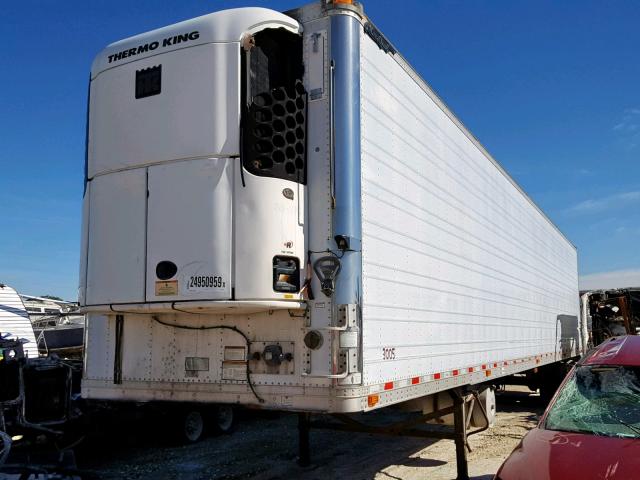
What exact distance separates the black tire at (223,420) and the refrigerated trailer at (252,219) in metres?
4.91

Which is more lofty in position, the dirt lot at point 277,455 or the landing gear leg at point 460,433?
the landing gear leg at point 460,433

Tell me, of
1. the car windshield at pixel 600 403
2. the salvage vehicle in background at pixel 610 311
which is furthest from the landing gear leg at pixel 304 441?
the salvage vehicle in background at pixel 610 311

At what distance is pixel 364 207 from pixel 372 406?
1537mm

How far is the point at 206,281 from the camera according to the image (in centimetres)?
470

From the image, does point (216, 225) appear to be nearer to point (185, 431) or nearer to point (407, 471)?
point (407, 471)

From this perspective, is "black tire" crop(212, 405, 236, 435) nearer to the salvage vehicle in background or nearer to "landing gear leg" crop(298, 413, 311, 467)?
"landing gear leg" crop(298, 413, 311, 467)

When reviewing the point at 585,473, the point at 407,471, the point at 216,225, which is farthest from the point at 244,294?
the point at 407,471

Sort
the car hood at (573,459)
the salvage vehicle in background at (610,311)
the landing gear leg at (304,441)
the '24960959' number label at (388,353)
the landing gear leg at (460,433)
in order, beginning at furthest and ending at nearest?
the salvage vehicle in background at (610,311), the landing gear leg at (304,441), the landing gear leg at (460,433), the '24960959' number label at (388,353), the car hood at (573,459)

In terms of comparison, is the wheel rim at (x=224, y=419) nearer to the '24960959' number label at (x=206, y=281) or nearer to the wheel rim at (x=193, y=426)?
the wheel rim at (x=193, y=426)

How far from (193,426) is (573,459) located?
23.8 ft

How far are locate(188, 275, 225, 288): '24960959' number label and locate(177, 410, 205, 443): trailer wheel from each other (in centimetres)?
538

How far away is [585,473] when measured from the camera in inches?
139

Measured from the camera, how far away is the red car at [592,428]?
3.63m

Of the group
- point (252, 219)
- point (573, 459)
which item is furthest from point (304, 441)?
point (573, 459)
